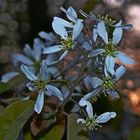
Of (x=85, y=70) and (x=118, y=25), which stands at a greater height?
(x=118, y=25)

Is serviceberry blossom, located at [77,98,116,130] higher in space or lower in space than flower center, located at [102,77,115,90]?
lower

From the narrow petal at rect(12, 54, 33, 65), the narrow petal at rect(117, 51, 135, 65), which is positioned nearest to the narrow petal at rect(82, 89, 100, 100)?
the narrow petal at rect(117, 51, 135, 65)

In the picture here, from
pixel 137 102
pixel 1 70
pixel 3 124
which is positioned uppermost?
pixel 3 124

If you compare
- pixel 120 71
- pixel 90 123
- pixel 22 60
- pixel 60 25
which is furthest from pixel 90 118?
pixel 22 60

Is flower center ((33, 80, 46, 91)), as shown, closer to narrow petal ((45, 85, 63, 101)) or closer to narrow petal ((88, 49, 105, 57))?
narrow petal ((45, 85, 63, 101))

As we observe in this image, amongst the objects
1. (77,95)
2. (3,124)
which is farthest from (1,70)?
(3,124)

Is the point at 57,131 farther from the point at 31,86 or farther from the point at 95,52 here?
the point at 95,52

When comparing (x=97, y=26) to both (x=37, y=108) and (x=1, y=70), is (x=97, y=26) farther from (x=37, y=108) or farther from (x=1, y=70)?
(x=1, y=70)
